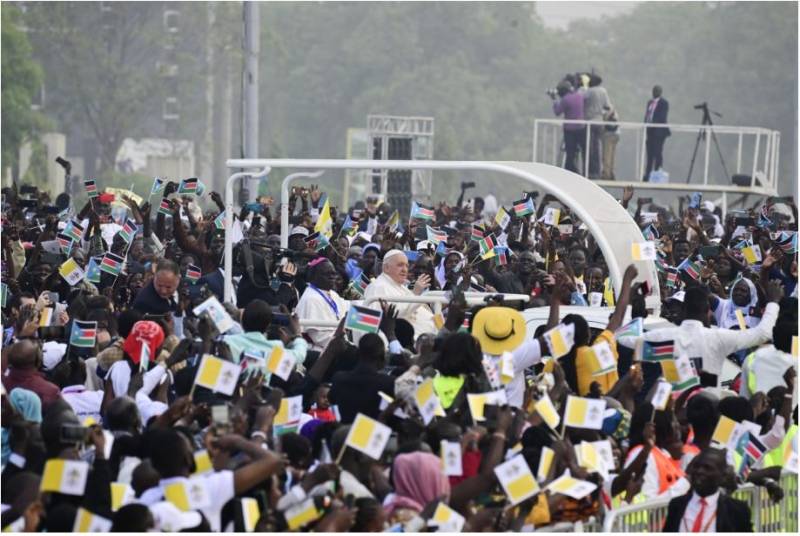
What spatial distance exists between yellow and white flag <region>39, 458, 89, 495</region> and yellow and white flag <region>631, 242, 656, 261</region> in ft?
Answer: 18.2

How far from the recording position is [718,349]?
37.5 feet

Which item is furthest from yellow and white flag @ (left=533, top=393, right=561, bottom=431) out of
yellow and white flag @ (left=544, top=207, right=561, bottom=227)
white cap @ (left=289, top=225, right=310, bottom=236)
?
yellow and white flag @ (left=544, top=207, right=561, bottom=227)

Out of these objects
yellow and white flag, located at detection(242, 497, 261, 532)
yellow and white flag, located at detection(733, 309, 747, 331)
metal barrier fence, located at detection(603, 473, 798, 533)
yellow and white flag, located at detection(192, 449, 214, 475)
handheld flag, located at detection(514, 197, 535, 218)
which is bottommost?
metal barrier fence, located at detection(603, 473, 798, 533)

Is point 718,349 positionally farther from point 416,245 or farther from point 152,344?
point 416,245

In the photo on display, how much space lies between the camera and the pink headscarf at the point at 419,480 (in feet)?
27.9

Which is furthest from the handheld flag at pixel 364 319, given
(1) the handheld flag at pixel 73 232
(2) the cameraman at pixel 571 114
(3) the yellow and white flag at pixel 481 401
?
(2) the cameraman at pixel 571 114

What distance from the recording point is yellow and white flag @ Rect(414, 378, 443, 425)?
364 inches

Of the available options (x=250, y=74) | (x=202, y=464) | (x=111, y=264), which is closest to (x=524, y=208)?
(x=111, y=264)

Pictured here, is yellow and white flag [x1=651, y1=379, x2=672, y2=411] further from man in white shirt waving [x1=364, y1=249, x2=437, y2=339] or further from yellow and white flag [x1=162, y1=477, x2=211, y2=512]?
man in white shirt waving [x1=364, y1=249, x2=437, y2=339]

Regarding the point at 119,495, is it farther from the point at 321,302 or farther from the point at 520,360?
the point at 321,302

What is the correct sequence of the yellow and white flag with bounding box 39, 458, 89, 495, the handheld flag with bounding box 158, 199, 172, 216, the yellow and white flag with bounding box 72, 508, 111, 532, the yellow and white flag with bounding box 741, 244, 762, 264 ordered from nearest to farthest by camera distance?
the yellow and white flag with bounding box 72, 508, 111, 532 < the yellow and white flag with bounding box 39, 458, 89, 495 < the yellow and white flag with bounding box 741, 244, 762, 264 < the handheld flag with bounding box 158, 199, 172, 216

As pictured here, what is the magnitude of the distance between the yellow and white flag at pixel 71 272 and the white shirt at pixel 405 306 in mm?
2252

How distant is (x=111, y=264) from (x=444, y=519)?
21.8 feet

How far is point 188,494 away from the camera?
8164 mm
